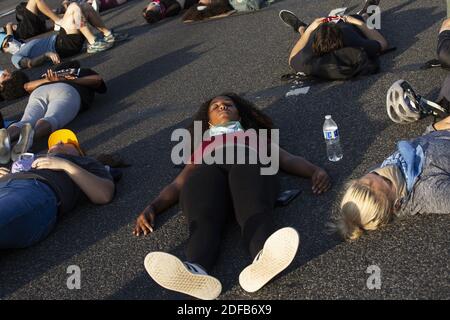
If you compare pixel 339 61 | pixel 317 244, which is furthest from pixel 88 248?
pixel 339 61

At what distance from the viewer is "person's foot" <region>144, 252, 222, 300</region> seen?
2955 millimetres

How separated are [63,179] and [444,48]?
132 inches

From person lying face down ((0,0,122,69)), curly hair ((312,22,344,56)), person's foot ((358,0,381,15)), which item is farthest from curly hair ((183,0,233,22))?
curly hair ((312,22,344,56))

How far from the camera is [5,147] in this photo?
550 cm

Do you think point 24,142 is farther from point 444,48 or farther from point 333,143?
point 444,48

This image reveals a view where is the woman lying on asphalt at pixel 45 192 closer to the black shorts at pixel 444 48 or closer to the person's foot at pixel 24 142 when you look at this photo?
the person's foot at pixel 24 142

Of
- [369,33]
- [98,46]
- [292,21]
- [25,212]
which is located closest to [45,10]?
[98,46]

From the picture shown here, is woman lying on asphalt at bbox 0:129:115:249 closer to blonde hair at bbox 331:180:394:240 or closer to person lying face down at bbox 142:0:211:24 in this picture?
blonde hair at bbox 331:180:394:240

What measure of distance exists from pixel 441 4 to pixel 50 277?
18.5 ft

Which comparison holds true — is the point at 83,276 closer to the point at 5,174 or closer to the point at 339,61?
the point at 5,174

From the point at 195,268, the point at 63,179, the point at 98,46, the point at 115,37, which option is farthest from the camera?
the point at 115,37

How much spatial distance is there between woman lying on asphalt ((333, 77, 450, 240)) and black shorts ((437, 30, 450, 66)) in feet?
6.26
